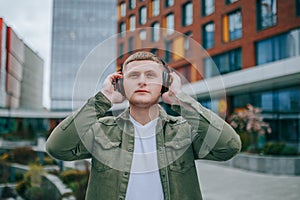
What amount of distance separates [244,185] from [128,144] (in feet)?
22.5

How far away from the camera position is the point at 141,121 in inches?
59.4

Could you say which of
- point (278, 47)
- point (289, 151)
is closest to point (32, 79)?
point (289, 151)

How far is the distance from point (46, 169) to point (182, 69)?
5134 mm

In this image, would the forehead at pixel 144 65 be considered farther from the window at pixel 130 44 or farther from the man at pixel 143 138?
the window at pixel 130 44

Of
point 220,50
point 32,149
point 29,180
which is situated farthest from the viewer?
point 220,50

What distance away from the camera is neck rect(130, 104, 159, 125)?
1486mm

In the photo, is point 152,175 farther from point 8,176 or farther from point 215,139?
point 8,176

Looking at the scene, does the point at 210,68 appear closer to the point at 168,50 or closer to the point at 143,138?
the point at 168,50

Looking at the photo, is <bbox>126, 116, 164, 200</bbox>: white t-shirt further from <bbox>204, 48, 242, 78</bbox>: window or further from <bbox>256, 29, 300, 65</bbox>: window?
<bbox>204, 48, 242, 78</bbox>: window

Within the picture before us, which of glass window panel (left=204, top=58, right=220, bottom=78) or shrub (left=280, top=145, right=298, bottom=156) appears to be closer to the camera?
glass window panel (left=204, top=58, right=220, bottom=78)

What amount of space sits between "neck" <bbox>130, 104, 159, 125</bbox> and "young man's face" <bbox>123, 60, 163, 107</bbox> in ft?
0.26

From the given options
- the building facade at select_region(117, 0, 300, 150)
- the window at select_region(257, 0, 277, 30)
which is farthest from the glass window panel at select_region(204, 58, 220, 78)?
the window at select_region(257, 0, 277, 30)

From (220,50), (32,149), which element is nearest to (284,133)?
(220,50)

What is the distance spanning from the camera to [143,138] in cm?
148
